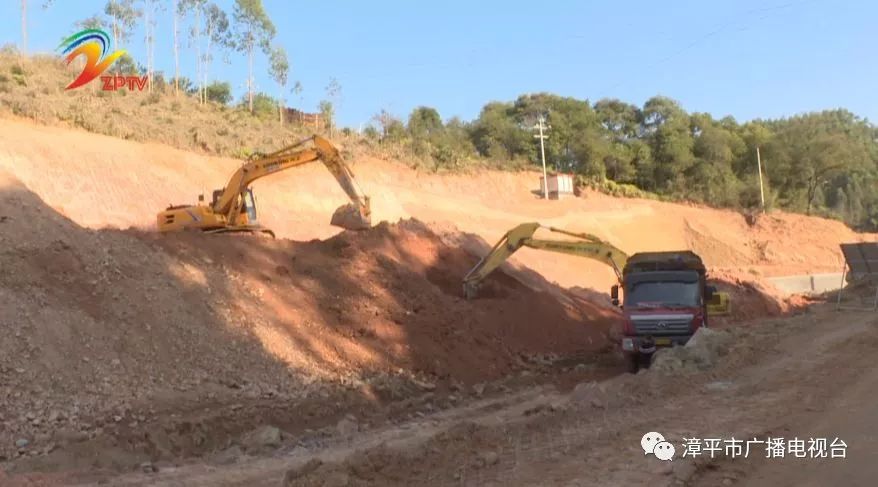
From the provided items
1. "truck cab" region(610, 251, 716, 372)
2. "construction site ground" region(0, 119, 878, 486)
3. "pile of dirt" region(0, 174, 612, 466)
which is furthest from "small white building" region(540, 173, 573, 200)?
"truck cab" region(610, 251, 716, 372)

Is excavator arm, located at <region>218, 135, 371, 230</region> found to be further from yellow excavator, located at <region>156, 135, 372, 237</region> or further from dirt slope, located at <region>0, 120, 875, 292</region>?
dirt slope, located at <region>0, 120, 875, 292</region>

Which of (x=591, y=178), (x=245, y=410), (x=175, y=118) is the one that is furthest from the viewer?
(x=591, y=178)

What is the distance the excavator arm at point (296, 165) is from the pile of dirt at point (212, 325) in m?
0.85

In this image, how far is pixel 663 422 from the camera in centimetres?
883

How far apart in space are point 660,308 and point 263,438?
883 cm

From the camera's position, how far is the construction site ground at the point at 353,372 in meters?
7.88

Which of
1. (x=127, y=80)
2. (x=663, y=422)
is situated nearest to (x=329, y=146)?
(x=663, y=422)

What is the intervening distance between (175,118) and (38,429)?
30410mm

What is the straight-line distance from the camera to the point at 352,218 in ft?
70.3

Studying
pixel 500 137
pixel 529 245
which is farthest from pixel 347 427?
pixel 500 137

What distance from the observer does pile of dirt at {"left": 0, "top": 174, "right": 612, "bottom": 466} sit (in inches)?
435

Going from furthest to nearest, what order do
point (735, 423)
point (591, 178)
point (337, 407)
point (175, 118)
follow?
point (591, 178) → point (175, 118) → point (337, 407) → point (735, 423)

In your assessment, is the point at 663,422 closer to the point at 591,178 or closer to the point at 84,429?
the point at 84,429

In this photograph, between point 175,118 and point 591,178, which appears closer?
point 175,118
